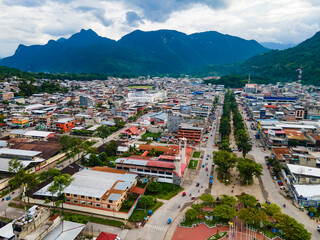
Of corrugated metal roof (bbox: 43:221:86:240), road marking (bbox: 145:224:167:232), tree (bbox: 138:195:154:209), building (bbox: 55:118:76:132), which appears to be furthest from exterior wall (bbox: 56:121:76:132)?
road marking (bbox: 145:224:167:232)

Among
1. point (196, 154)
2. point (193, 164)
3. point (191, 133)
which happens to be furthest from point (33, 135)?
point (196, 154)

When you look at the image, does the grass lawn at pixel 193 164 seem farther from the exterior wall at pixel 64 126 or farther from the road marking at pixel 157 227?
the exterior wall at pixel 64 126

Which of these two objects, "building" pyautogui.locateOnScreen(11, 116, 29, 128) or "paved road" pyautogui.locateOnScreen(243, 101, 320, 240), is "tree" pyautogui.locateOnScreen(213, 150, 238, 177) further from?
"building" pyautogui.locateOnScreen(11, 116, 29, 128)

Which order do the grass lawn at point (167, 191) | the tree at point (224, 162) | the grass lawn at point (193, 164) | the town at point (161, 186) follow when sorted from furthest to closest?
the grass lawn at point (193, 164) < the tree at point (224, 162) < the grass lawn at point (167, 191) < the town at point (161, 186)

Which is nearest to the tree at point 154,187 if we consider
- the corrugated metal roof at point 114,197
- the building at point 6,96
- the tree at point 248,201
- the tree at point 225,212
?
the corrugated metal roof at point 114,197

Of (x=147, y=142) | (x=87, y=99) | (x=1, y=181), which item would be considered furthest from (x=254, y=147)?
(x=87, y=99)

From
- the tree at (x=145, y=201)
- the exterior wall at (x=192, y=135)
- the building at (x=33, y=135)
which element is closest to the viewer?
the tree at (x=145, y=201)
